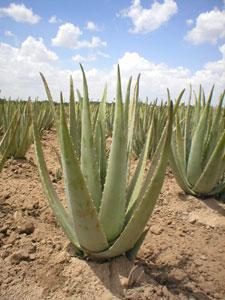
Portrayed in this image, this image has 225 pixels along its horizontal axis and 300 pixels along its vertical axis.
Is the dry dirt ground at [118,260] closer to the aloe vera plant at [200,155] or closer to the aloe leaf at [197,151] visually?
the aloe vera plant at [200,155]

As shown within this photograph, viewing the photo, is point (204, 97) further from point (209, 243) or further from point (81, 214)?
point (81, 214)

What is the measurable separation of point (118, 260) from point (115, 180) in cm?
38

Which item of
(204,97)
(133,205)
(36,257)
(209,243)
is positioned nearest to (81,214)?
(133,205)

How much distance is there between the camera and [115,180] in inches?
54.7

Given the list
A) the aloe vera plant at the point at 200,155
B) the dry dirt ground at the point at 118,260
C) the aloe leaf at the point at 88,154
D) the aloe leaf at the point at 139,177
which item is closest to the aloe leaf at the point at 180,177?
the aloe vera plant at the point at 200,155

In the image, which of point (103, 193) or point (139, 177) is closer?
point (103, 193)

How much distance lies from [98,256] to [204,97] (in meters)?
2.01

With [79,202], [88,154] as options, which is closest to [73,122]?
[88,154]

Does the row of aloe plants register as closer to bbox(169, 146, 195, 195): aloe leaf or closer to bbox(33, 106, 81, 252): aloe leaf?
bbox(33, 106, 81, 252): aloe leaf

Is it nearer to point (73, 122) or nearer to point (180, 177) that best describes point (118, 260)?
point (73, 122)

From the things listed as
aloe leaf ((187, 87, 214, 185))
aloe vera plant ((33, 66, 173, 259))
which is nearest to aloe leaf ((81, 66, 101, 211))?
aloe vera plant ((33, 66, 173, 259))

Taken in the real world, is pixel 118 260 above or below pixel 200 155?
below

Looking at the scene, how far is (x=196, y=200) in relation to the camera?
2693 mm

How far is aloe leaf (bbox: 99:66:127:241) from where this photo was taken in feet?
4.51
